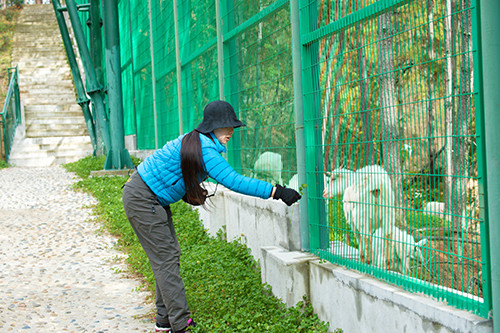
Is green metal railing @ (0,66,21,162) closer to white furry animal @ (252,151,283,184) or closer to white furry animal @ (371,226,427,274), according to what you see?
white furry animal @ (252,151,283,184)

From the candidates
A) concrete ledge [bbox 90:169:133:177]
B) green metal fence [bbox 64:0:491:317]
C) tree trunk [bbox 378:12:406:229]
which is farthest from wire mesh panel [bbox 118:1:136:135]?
tree trunk [bbox 378:12:406:229]

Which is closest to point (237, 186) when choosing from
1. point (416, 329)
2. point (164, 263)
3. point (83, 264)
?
point (164, 263)

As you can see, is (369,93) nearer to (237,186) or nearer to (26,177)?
(237,186)

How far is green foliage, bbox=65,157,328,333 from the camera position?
376cm

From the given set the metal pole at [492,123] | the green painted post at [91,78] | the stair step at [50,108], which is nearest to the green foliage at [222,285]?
the metal pole at [492,123]

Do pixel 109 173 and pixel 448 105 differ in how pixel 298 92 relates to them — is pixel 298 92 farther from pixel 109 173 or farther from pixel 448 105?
pixel 109 173

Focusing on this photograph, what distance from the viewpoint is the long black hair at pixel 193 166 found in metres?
3.53

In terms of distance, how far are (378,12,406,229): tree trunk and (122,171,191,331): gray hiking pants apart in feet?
5.30

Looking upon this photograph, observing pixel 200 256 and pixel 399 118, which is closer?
pixel 399 118

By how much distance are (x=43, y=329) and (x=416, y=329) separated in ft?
9.39

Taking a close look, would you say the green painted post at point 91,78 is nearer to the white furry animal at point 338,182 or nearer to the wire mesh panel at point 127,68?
the wire mesh panel at point 127,68

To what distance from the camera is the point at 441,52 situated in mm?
2514

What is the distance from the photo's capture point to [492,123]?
2225mm

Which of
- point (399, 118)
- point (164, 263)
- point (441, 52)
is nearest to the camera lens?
point (441, 52)
